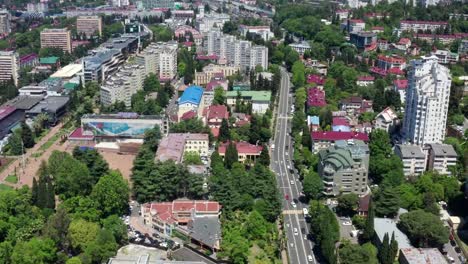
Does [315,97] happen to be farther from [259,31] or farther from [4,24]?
[4,24]

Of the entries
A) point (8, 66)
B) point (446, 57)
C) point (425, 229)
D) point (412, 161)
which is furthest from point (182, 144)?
point (446, 57)

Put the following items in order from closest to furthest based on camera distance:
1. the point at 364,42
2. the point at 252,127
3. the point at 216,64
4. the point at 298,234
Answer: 1. the point at 298,234
2. the point at 252,127
3. the point at 216,64
4. the point at 364,42

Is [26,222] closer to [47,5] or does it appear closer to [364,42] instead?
[364,42]

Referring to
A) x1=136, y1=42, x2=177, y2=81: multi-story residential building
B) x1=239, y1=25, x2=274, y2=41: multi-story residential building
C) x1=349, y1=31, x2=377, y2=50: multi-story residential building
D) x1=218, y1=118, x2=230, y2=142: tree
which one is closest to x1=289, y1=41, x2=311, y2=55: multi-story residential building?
x1=349, y1=31, x2=377, y2=50: multi-story residential building

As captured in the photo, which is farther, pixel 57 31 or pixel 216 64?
pixel 57 31

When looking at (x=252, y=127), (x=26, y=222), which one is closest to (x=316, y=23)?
(x=252, y=127)
